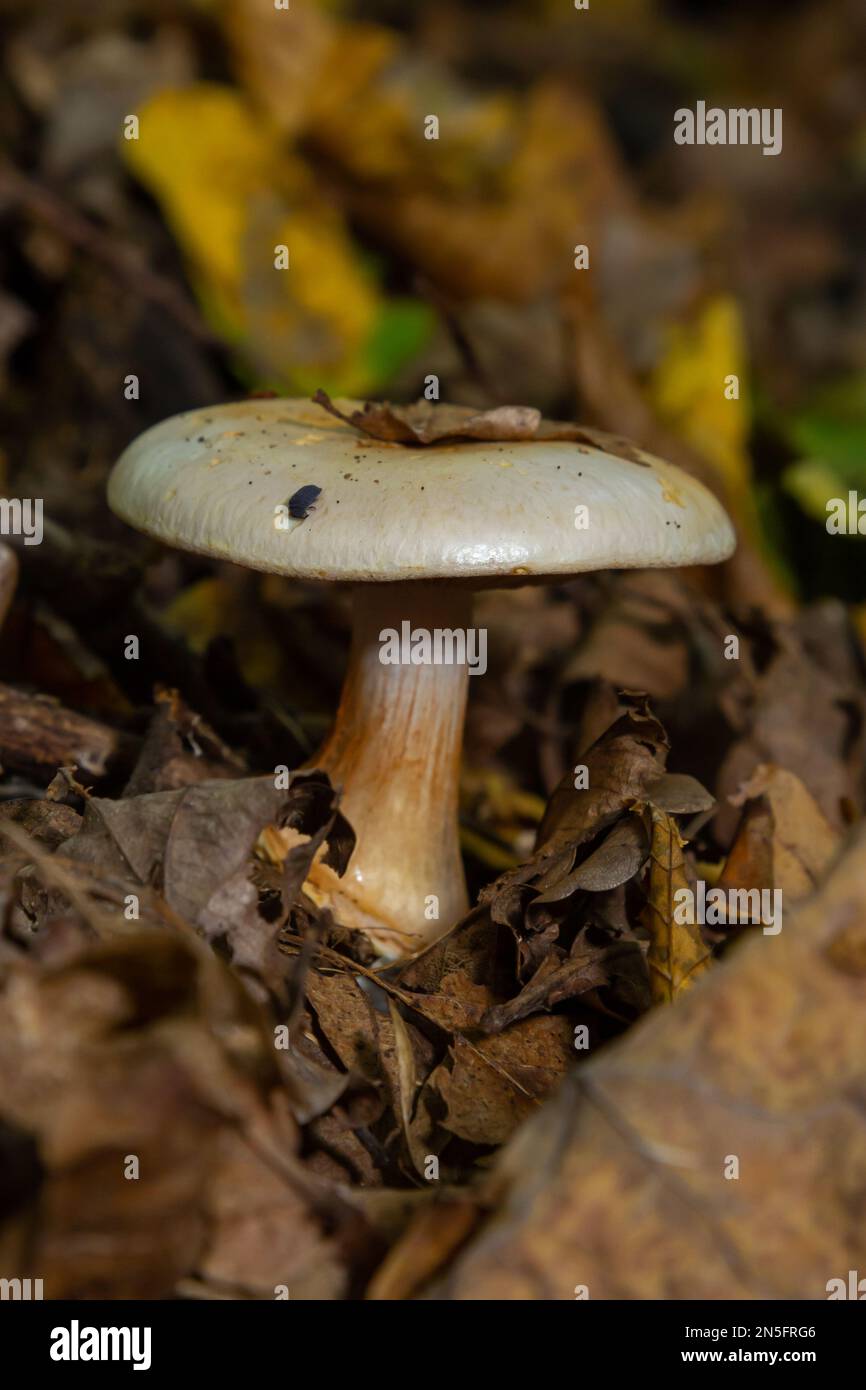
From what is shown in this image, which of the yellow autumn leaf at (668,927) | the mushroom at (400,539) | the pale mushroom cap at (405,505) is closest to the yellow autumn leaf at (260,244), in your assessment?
the mushroom at (400,539)

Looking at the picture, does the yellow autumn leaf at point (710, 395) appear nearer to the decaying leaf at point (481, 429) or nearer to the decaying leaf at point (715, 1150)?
the decaying leaf at point (481, 429)

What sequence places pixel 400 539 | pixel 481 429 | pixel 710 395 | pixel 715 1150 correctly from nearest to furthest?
pixel 715 1150 → pixel 400 539 → pixel 481 429 → pixel 710 395

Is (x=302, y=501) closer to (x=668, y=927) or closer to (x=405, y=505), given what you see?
(x=405, y=505)

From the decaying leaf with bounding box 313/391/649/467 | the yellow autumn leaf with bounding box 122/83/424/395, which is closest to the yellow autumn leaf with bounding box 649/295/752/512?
the yellow autumn leaf with bounding box 122/83/424/395

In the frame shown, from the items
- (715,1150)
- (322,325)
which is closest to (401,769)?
(715,1150)

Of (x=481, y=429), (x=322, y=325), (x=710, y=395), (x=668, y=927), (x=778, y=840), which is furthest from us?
(x=322, y=325)

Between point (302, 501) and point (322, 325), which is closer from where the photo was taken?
point (302, 501)

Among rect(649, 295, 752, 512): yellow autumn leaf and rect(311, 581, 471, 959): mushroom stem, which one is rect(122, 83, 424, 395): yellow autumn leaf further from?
rect(311, 581, 471, 959): mushroom stem

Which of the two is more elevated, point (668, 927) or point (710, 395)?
point (710, 395)
